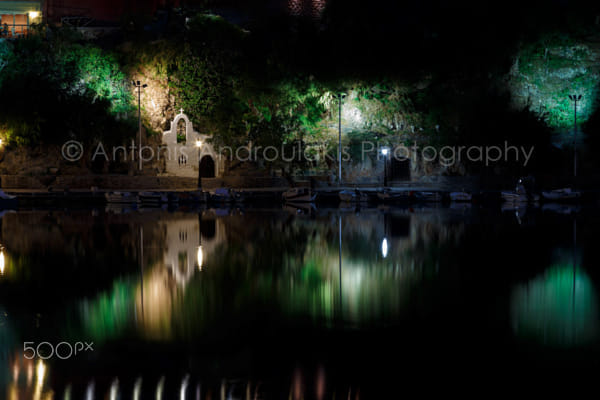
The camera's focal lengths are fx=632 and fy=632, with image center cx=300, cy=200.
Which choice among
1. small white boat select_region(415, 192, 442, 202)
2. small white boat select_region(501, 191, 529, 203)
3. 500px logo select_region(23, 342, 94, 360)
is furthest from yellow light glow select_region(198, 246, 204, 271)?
small white boat select_region(501, 191, 529, 203)

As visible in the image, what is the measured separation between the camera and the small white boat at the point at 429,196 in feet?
125

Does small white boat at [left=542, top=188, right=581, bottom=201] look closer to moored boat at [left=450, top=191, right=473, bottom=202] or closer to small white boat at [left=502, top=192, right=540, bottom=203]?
small white boat at [left=502, top=192, right=540, bottom=203]

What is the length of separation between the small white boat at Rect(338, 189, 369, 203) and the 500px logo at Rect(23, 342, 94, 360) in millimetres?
29827

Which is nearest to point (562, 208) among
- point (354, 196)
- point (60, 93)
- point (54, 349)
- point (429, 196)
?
point (429, 196)

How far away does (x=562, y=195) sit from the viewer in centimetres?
3744

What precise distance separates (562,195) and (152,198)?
79.0 ft

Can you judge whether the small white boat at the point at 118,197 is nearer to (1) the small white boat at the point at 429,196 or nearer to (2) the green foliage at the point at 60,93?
(2) the green foliage at the point at 60,93

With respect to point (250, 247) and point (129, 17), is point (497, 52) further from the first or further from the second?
point (250, 247)

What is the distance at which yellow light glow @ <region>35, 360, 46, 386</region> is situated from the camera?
725 cm

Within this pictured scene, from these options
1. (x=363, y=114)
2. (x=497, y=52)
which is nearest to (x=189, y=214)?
(x=363, y=114)

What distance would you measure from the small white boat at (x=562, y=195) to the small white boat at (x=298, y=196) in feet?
46.7

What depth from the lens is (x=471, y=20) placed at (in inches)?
1912

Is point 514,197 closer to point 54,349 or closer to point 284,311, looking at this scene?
point 284,311

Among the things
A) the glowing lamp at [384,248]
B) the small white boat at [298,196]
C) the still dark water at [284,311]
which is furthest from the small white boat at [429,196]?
the glowing lamp at [384,248]
